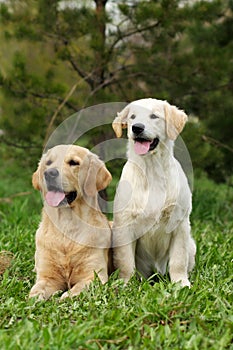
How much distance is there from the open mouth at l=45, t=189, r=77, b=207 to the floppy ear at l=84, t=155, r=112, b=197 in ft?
0.37

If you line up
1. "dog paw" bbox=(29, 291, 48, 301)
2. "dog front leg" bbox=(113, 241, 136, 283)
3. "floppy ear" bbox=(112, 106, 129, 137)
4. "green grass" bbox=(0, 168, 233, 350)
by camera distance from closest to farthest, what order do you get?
"green grass" bbox=(0, 168, 233, 350)
"dog paw" bbox=(29, 291, 48, 301)
"dog front leg" bbox=(113, 241, 136, 283)
"floppy ear" bbox=(112, 106, 129, 137)

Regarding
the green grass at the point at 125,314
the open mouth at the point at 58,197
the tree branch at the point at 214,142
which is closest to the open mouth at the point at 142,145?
the open mouth at the point at 58,197

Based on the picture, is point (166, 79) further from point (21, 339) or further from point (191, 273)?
point (21, 339)

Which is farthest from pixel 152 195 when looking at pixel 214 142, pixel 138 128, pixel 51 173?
pixel 214 142

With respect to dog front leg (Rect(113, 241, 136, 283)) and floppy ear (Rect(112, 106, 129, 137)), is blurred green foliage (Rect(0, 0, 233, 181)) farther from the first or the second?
dog front leg (Rect(113, 241, 136, 283))

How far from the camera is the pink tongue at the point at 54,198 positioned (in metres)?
4.25

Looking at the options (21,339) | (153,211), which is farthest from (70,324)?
(153,211)

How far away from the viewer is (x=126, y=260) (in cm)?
440

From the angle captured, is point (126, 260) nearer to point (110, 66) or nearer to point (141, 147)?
point (141, 147)

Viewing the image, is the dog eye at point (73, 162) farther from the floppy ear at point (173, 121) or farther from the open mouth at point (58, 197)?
the floppy ear at point (173, 121)

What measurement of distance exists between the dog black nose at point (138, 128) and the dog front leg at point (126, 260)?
31.9 inches

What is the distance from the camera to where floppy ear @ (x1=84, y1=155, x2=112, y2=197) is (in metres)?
4.36

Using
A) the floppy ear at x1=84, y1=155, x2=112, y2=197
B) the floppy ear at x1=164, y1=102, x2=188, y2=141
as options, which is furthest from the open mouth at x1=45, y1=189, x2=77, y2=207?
the floppy ear at x1=164, y1=102, x2=188, y2=141

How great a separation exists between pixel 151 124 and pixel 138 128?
121 mm
